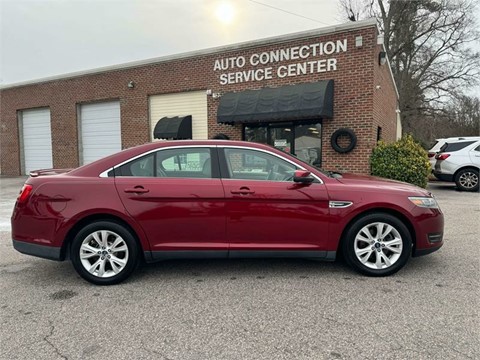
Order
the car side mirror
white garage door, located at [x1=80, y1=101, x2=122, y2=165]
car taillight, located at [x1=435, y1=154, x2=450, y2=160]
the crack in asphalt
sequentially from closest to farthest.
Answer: the crack in asphalt
the car side mirror
car taillight, located at [x1=435, y1=154, x2=450, y2=160]
white garage door, located at [x1=80, y1=101, x2=122, y2=165]

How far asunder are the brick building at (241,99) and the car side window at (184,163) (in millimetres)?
6522

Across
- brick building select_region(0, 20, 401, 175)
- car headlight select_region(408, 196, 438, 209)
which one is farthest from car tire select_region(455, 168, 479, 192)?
car headlight select_region(408, 196, 438, 209)

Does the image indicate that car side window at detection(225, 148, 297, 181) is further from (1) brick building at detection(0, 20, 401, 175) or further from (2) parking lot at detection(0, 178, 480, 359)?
(1) brick building at detection(0, 20, 401, 175)

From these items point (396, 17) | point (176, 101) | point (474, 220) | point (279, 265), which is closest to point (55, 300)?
point (279, 265)

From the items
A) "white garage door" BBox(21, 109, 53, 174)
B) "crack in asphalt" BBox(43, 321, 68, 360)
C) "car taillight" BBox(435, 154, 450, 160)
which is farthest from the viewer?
"white garage door" BBox(21, 109, 53, 174)

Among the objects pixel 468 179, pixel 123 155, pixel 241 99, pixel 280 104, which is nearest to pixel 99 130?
pixel 241 99

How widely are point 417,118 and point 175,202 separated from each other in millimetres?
29041

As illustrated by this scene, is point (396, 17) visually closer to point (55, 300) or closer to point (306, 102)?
point (306, 102)

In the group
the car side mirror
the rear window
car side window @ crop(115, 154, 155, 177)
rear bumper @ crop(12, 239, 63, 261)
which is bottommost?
rear bumper @ crop(12, 239, 63, 261)

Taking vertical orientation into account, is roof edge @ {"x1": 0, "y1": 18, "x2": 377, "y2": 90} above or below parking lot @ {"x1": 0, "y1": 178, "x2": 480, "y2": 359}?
above

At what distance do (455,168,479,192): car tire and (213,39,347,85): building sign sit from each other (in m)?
5.32

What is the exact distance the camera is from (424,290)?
3.41 metres

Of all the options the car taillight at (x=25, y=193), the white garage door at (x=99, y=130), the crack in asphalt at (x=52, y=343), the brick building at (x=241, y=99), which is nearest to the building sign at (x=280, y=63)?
the brick building at (x=241, y=99)

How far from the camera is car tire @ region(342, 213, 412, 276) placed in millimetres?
3750
